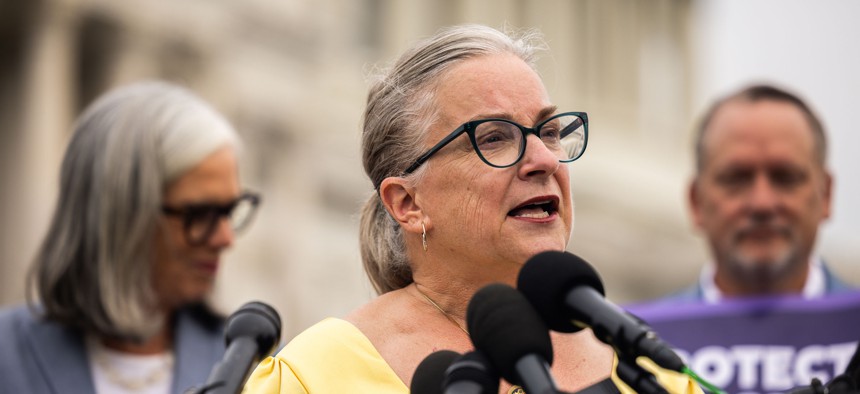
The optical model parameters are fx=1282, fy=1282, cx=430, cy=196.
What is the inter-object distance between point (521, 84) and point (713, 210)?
237cm

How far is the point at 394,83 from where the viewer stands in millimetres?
3750

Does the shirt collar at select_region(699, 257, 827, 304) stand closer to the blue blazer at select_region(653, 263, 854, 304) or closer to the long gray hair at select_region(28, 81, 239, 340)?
the blue blazer at select_region(653, 263, 854, 304)

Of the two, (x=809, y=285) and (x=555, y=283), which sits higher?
(x=555, y=283)

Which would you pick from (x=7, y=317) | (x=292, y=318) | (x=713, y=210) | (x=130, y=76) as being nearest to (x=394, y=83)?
(x=7, y=317)

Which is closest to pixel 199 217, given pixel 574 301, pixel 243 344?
pixel 243 344

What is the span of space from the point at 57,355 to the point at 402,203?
1.77 metres

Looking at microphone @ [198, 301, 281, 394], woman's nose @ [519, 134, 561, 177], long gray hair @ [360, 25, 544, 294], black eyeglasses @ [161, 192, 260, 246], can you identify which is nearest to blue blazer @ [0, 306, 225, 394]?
black eyeglasses @ [161, 192, 260, 246]

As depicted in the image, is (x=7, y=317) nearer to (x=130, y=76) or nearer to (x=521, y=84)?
(x=521, y=84)

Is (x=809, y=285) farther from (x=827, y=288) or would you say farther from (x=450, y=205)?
(x=450, y=205)

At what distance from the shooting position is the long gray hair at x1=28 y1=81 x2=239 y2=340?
485cm

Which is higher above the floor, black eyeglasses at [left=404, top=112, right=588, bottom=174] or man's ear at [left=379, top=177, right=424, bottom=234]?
black eyeglasses at [left=404, top=112, right=588, bottom=174]

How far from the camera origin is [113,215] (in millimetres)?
4914

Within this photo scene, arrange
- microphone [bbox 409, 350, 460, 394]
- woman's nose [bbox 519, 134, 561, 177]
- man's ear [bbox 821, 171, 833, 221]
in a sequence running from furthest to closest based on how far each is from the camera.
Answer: man's ear [bbox 821, 171, 833, 221]
woman's nose [bbox 519, 134, 561, 177]
microphone [bbox 409, 350, 460, 394]

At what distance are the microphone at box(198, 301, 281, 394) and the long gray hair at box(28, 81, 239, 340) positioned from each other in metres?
1.85
